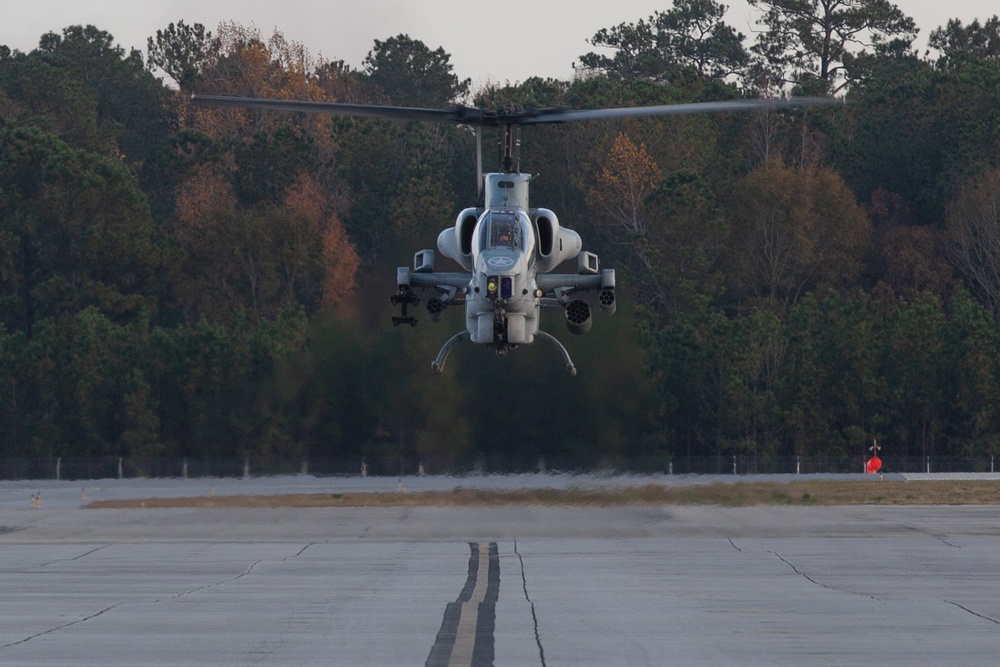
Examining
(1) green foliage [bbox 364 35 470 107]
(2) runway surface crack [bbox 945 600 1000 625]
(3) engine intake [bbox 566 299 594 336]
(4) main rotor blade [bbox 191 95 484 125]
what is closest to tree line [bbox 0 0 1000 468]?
(1) green foliage [bbox 364 35 470 107]

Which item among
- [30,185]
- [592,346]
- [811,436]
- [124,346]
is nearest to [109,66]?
[30,185]

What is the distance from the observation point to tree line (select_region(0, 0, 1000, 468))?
5609cm

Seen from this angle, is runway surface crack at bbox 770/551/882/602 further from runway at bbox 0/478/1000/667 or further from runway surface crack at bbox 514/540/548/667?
runway surface crack at bbox 514/540/548/667

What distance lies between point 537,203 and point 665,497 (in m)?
50.4

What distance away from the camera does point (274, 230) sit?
301ft

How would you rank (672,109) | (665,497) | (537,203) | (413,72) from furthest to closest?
1. (413,72)
2. (537,203)
3. (665,497)
4. (672,109)

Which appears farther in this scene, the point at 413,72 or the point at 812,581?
the point at 413,72

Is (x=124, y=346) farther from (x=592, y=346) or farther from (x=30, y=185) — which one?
(x=592, y=346)

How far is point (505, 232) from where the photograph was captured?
33.1 m

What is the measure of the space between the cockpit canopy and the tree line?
58.0 feet

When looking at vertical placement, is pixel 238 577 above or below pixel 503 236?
below

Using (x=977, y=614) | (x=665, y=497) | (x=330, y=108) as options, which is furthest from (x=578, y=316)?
(x=665, y=497)

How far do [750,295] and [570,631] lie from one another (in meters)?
72.8

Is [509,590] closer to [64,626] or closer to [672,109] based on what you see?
[64,626]
